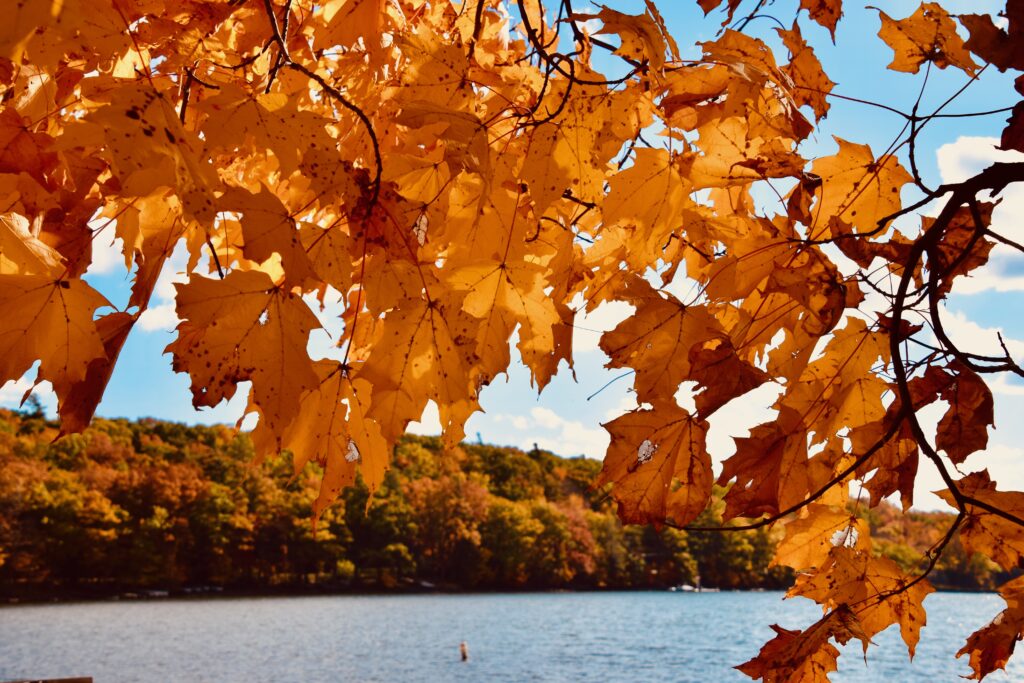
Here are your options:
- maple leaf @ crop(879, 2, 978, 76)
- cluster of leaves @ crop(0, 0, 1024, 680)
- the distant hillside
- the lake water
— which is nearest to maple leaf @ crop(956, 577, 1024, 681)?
cluster of leaves @ crop(0, 0, 1024, 680)

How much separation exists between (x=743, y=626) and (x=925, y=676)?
1329 cm

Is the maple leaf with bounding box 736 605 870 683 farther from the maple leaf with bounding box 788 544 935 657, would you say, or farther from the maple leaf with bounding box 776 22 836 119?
the maple leaf with bounding box 776 22 836 119

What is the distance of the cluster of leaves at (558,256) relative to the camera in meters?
0.58

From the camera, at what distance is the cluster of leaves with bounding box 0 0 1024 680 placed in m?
0.58

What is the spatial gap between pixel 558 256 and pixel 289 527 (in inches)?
1710

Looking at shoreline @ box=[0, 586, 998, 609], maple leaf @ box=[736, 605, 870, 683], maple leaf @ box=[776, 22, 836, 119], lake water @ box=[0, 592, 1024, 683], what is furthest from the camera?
shoreline @ box=[0, 586, 998, 609]

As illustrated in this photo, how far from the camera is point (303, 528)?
4206 cm

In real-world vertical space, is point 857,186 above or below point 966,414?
above

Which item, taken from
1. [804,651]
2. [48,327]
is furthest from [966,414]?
[48,327]

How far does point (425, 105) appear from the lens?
1.89 feet

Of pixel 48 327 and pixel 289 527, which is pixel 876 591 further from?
pixel 289 527

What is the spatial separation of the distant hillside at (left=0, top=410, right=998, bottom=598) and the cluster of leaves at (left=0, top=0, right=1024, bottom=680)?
30900 millimetres

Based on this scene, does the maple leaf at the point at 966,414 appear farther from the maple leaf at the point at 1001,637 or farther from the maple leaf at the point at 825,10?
the maple leaf at the point at 825,10

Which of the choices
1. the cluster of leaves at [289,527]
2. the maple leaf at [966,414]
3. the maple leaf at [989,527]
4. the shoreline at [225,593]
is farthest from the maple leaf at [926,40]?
the shoreline at [225,593]
